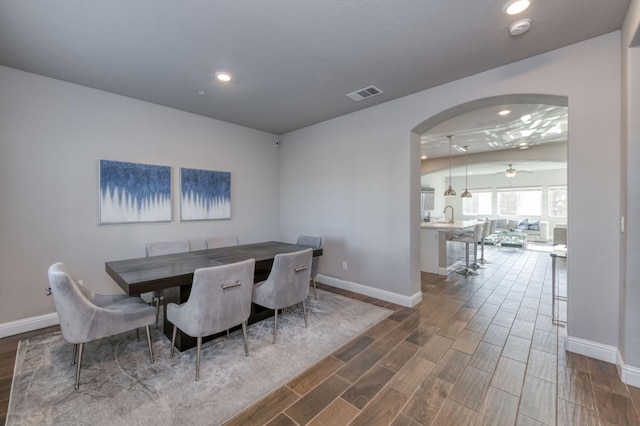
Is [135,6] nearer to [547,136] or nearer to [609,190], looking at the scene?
[609,190]

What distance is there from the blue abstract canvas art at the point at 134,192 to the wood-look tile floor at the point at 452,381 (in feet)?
5.12

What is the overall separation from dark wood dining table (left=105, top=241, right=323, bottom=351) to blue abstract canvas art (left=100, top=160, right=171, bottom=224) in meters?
0.92

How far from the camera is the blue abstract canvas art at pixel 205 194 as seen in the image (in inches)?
154

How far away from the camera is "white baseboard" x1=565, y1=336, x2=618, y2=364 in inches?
86.3

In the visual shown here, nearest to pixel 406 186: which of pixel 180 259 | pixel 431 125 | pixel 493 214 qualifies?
pixel 431 125

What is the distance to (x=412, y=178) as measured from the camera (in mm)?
3445

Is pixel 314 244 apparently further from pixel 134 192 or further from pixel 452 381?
pixel 134 192

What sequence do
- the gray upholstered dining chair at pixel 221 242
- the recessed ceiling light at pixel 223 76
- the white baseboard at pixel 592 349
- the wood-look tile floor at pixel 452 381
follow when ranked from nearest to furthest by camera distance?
the wood-look tile floor at pixel 452 381
the white baseboard at pixel 592 349
the recessed ceiling light at pixel 223 76
the gray upholstered dining chair at pixel 221 242

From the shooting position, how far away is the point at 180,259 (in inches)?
111

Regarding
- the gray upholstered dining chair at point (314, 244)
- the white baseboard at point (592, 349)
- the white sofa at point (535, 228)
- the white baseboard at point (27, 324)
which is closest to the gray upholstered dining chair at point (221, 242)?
the gray upholstered dining chair at point (314, 244)

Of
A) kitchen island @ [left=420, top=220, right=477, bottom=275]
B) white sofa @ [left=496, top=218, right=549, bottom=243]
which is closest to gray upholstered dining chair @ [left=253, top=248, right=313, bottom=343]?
kitchen island @ [left=420, top=220, right=477, bottom=275]

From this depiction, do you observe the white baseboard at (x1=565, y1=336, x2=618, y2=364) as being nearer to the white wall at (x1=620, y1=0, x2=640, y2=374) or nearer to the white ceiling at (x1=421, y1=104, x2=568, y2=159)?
the white wall at (x1=620, y1=0, x2=640, y2=374)

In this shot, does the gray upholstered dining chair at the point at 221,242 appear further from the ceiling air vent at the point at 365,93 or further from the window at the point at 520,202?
the window at the point at 520,202

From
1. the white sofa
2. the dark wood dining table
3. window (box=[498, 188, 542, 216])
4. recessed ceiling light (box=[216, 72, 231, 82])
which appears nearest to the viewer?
the dark wood dining table
